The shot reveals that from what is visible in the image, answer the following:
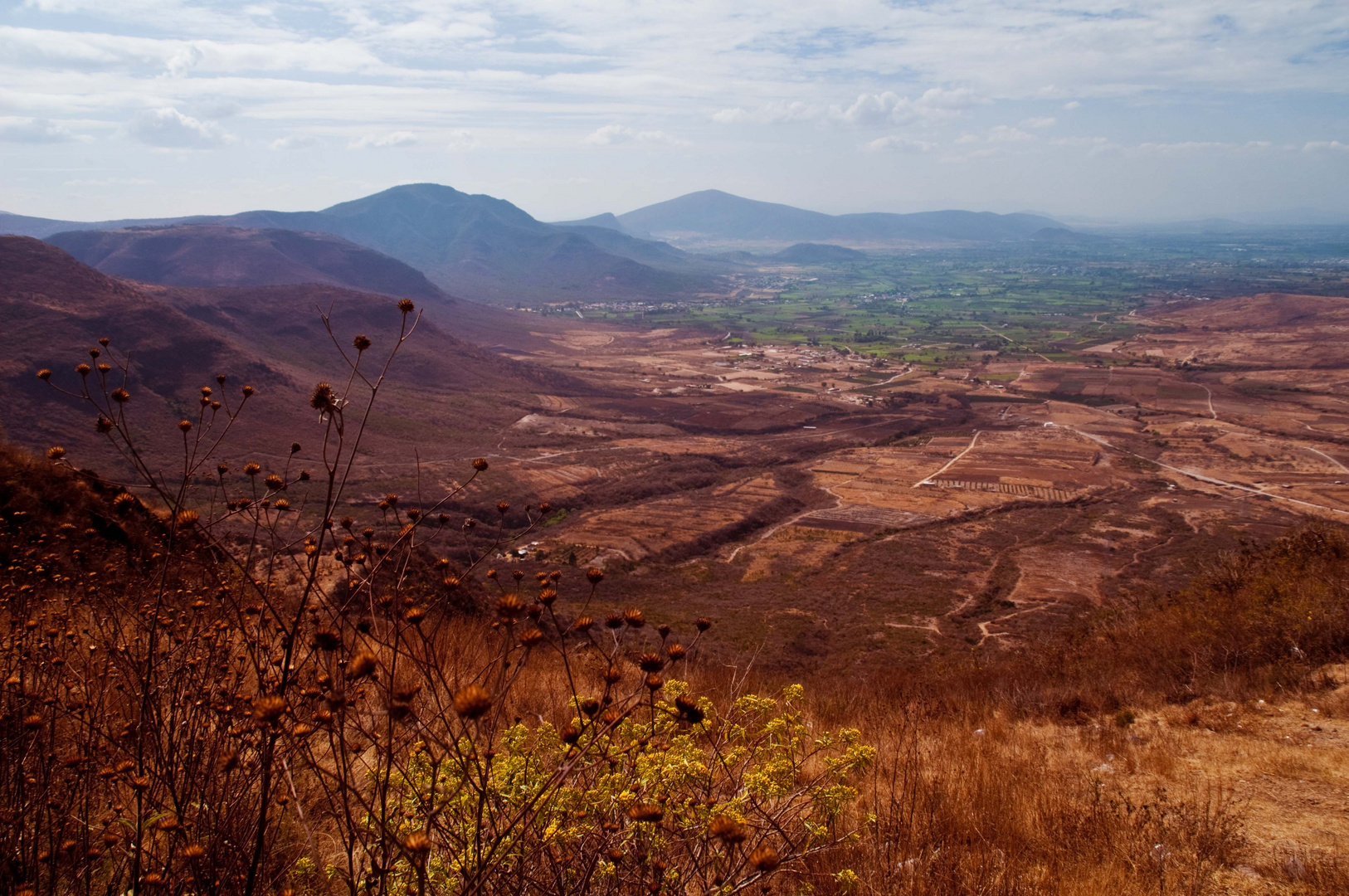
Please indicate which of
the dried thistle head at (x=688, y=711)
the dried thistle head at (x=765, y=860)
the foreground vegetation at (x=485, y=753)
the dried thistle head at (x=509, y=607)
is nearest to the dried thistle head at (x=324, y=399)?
the foreground vegetation at (x=485, y=753)

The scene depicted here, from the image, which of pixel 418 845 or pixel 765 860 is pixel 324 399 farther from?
pixel 765 860

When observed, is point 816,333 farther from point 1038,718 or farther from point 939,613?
point 1038,718

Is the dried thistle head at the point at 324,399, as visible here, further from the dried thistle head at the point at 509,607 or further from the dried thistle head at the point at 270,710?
the dried thistle head at the point at 270,710

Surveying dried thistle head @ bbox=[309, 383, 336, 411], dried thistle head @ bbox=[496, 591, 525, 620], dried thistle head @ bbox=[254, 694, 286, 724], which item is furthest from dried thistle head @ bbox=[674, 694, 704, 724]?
dried thistle head @ bbox=[309, 383, 336, 411]

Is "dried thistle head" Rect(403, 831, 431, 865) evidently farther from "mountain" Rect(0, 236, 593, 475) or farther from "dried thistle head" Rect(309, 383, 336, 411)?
"mountain" Rect(0, 236, 593, 475)

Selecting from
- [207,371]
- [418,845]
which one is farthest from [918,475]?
[207,371]

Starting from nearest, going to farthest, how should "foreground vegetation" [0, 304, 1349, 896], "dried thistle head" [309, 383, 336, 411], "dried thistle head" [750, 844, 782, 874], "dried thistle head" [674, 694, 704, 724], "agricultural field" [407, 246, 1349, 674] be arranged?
"dried thistle head" [750, 844, 782, 874]
"foreground vegetation" [0, 304, 1349, 896]
"dried thistle head" [674, 694, 704, 724]
"dried thistle head" [309, 383, 336, 411]
"agricultural field" [407, 246, 1349, 674]

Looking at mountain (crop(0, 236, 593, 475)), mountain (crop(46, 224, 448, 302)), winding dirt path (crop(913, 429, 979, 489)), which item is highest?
mountain (crop(46, 224, 448, 302))
